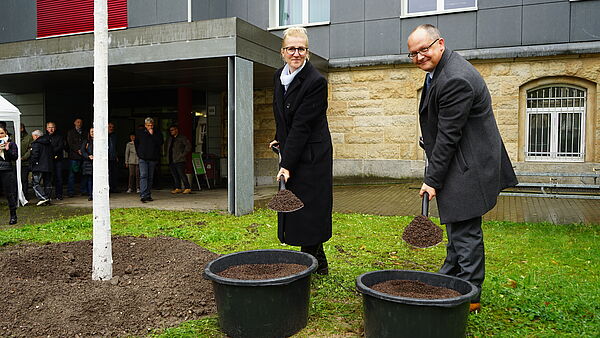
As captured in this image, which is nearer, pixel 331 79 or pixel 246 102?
pixel 246 102

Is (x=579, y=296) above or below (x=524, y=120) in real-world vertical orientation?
below

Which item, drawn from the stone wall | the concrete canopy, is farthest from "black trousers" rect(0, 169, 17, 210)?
the stone wall

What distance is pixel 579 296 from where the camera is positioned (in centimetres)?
404

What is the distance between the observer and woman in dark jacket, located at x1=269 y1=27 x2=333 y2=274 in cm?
387

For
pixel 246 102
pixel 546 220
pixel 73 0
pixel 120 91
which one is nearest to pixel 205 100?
pixel 120 91

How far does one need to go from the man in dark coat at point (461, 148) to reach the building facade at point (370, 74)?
21.2ft

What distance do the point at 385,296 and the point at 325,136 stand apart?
170 cm

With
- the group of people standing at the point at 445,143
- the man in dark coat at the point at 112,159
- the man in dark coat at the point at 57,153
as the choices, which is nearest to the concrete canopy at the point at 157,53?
the man in dark coat at the point at 57,153

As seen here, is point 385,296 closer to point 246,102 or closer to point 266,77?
point 246,102

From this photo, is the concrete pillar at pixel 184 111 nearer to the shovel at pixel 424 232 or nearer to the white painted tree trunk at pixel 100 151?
the white painted tree trunk at pixel 100 151

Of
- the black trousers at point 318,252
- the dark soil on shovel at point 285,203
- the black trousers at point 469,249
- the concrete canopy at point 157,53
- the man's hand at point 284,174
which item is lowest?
the black trousers at point 318,252

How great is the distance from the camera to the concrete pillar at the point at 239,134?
853cm

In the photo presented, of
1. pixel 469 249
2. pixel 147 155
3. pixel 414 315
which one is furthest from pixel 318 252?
pixel 147 155

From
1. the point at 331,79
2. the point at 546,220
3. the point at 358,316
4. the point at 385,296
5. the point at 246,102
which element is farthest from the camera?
the point at 331,79
